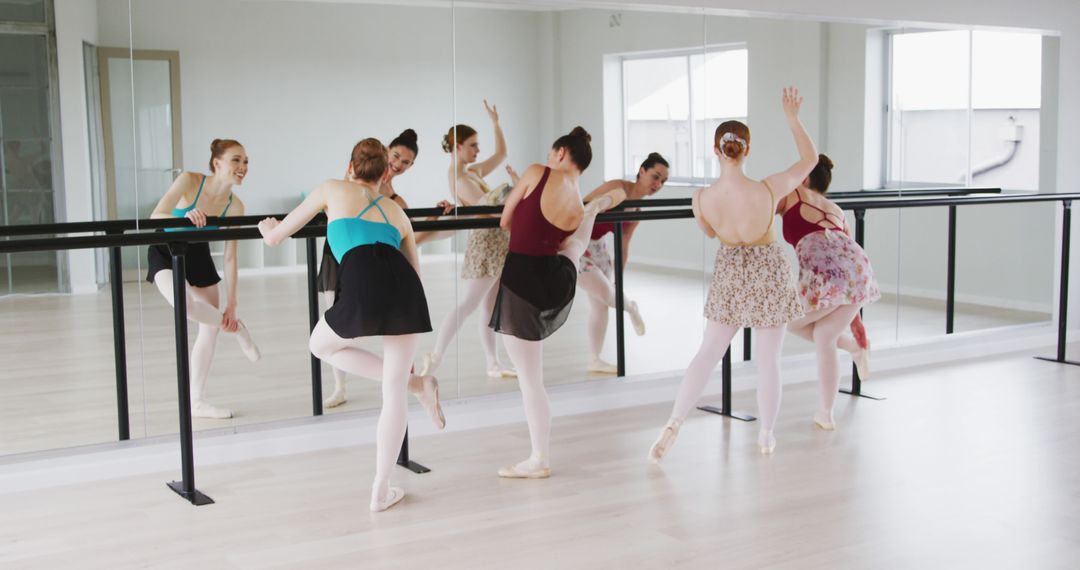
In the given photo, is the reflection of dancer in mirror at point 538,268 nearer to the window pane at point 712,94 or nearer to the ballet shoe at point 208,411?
the ballet shoe at point 208,411

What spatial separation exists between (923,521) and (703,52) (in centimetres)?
289

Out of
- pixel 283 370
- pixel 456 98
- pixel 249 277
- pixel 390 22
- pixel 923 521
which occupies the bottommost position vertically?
pixel 923 521

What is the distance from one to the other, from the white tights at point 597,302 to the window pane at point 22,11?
104 inches

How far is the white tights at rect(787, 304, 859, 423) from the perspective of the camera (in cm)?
506

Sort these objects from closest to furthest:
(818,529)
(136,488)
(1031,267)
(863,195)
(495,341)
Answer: (818,529)
(136,488)
(495,341)
(863,195)
(1031,267)

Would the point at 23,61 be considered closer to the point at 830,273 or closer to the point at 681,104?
the point at 681,104


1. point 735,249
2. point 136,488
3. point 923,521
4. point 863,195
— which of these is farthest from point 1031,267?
point 136,488

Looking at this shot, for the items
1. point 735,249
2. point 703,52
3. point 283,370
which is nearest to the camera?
point 735,249

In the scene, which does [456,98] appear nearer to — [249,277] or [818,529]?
[249,277]

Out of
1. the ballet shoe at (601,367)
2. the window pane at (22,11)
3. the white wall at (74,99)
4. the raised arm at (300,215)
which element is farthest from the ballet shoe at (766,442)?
the window pane at (22,11)

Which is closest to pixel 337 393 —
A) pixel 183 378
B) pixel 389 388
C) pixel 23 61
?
pixel 183 378

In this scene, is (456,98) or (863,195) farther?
(863,195)

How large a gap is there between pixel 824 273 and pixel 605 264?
3.76 feet

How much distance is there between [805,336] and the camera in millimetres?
5164
